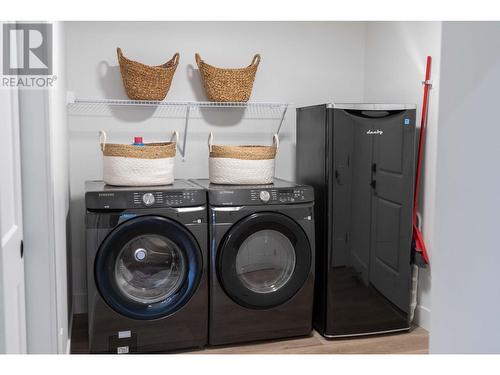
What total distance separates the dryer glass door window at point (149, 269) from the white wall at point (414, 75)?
1.48 m

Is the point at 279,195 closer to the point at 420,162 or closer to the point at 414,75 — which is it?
the point at 420,162

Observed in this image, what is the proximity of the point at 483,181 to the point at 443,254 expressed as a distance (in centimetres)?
17

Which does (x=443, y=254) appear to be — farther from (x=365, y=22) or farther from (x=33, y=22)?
(x=365, y=22)

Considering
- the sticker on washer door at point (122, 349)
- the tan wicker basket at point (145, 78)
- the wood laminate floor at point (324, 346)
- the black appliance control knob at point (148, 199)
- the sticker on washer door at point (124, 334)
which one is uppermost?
the tan wicker basket at point (145, 78)

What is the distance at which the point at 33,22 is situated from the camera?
71.3 inches

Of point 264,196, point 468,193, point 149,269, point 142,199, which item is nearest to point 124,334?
point 149,269

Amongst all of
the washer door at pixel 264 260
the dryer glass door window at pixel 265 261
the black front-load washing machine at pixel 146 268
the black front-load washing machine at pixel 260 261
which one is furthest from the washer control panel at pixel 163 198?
the dryer glass door window at pixel 265 261

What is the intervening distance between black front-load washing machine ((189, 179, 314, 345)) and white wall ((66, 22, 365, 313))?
640 millimetres

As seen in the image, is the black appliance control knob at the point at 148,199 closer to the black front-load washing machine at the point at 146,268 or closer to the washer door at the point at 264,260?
the black front-load washing machine at the point at 146,268

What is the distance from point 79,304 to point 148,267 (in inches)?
34.6

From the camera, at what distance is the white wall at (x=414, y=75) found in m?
3.08

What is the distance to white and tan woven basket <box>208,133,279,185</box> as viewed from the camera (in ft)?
10.1

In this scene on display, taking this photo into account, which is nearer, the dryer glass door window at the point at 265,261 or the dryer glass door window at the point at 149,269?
the dryer glass door window at the point at 149,269
